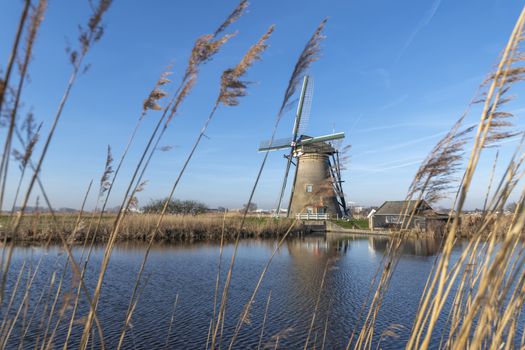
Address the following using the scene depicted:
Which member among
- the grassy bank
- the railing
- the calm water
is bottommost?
the calm water

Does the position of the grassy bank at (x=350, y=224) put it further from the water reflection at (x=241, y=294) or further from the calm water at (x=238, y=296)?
the water reflection at (x=241, y=294)

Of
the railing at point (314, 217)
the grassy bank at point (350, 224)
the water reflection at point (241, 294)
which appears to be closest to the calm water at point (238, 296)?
the water reflection at point (241, 294)

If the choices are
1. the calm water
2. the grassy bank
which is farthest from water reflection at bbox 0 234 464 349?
the grassy bank

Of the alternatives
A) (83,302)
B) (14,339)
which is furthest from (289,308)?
(14,339)

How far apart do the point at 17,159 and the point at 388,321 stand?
312 inches

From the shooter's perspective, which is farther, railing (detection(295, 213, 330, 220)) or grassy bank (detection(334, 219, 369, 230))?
railing (detection(295, 213, 330, 220))

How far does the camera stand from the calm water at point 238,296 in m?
6.64

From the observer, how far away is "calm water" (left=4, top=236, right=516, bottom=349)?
664cm

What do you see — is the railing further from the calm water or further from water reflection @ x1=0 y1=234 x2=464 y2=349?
the calm water

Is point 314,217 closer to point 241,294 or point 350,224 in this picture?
point 350,224

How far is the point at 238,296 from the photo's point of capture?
927cm

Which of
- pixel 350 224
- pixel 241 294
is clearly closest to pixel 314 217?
pixel 350 224

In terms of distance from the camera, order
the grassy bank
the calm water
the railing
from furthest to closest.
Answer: the railing < the grassy bank < the calm water

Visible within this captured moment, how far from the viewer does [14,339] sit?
6.17 metres
